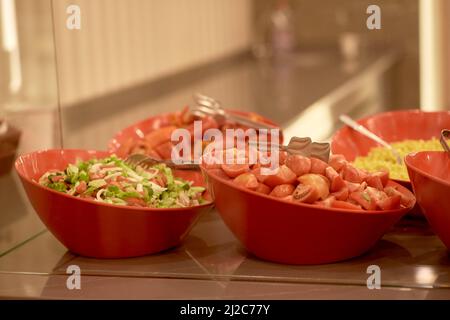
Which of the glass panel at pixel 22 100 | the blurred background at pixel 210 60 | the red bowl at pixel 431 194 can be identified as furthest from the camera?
the blurred background at pixel 210 60

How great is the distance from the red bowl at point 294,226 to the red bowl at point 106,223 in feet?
0.28

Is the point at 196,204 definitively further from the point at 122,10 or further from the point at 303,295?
the point at 122,10

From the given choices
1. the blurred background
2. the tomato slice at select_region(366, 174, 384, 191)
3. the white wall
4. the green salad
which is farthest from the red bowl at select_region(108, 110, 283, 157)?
the white wall

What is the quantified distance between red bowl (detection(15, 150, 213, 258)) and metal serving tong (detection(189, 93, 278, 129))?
13.9 inches

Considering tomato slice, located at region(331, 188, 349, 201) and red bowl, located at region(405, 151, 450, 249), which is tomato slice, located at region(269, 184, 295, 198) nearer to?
tomato slice, located at region(331, 188, 349, 201)

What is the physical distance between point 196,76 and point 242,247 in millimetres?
2297

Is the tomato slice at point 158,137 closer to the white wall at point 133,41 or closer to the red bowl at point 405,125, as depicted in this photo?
the red bowl at point 405,125

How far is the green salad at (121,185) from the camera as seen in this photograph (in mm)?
1233

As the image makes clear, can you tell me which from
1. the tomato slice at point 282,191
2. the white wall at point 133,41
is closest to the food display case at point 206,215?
the tomato slice at point 282,191

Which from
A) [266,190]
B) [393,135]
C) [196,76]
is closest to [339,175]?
[266,190]

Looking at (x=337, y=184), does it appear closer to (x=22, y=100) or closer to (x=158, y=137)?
→ (x=158, y=137)

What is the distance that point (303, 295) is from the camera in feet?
3.59

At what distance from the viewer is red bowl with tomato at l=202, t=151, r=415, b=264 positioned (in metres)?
1.13

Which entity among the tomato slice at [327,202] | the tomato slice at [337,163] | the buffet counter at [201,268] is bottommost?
the buffet counter at [201,268]
